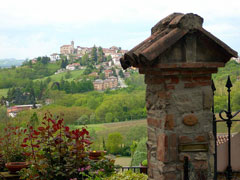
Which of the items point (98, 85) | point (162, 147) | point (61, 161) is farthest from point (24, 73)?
point (162, 147)

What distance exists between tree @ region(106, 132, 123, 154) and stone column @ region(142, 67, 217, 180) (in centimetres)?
3831

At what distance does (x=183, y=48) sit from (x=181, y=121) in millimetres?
615

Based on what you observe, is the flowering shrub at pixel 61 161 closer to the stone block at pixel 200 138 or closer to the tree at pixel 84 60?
the stone block at pixel 200 138

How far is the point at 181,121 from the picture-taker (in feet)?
8.02

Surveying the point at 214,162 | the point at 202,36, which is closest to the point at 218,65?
the point at 202,36

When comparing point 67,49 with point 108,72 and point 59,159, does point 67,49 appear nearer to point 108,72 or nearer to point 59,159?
point 108,72

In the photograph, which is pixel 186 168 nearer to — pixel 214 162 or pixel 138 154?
pixel 214 162

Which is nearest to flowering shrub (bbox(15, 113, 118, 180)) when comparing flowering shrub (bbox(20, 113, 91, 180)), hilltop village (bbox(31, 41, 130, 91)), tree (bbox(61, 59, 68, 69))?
flowering shrub (bbox(20, 113, 91, 180))

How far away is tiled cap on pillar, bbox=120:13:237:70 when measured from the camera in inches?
90.2

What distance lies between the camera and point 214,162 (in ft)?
8.50

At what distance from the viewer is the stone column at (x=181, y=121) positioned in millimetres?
2396

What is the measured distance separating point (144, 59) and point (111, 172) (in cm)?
281

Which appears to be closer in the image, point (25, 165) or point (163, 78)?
point (163, 78)

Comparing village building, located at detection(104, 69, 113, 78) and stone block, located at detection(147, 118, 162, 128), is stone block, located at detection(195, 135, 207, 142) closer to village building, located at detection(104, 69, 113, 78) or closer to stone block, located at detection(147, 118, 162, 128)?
stone block, located at detection(147, 118, 162, 128)
